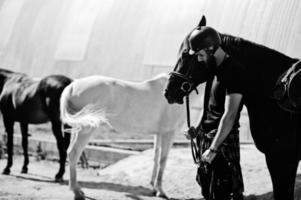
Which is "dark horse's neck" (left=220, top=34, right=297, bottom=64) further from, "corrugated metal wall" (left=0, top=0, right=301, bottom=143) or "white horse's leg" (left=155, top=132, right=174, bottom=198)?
"corrugated metal wall" (left=0, top=0, right=301, bottom=143)

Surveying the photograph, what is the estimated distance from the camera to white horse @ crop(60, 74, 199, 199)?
207 inches

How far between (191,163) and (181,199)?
104 centimetres

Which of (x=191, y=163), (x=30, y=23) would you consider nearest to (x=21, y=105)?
(x=191, y=163)

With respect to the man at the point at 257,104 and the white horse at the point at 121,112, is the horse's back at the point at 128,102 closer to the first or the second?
the white horse at the point at 121,112

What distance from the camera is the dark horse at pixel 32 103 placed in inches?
253

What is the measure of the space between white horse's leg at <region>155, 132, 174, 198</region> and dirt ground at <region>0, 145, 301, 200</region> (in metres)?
0.12

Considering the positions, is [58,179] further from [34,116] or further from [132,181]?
[34,116]

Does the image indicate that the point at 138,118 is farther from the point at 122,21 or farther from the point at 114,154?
the point at 122,21

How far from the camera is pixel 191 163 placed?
20.4 feet

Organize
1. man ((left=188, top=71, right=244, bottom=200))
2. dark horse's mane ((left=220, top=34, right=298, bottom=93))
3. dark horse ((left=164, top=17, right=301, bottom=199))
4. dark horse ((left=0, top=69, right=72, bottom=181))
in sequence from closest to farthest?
dark horse ((left=164, top=17, right=301, bottom=199))
dark horse's mane ((left=220, top=34, right=298, bottom=93))
man ((left=188, top=71, right=244, bottom=200))
dark horse ((left=0, top=69, right=72, bottom=181))

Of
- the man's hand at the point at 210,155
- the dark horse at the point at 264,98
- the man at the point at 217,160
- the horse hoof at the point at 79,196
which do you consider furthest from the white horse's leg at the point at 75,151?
the man's hand at the point at 210,155

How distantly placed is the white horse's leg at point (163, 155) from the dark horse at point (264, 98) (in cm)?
273

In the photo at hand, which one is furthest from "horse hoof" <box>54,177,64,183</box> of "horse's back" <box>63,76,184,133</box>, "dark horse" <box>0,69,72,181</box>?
"horse's back" <box>63,76,184,133</box>

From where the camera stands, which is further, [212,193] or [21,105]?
[21,105]
